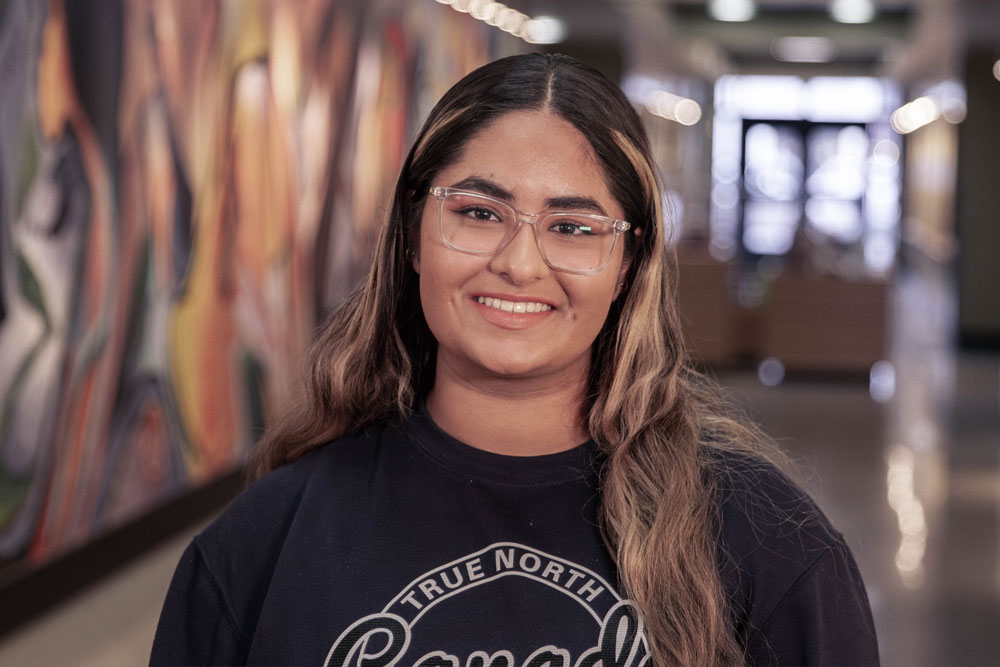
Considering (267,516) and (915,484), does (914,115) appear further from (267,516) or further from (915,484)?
(267,516)

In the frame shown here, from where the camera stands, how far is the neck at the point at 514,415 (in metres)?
1.37

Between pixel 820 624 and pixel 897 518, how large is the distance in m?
4.79

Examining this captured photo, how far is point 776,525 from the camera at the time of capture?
1.24 meters

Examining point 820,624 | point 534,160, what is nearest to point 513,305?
point 534,160

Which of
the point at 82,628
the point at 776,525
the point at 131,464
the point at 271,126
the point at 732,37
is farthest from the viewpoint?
the point at 732,37

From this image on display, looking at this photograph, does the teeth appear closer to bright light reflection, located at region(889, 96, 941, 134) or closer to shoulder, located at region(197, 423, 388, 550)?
shoulder, located at region(197, 423, 388, 550)

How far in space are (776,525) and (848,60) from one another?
18.7 m

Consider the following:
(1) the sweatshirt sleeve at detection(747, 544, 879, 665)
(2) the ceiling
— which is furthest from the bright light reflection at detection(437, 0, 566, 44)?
(1) the sweatshirt sleeve at detection(747, 544, 879, 665)

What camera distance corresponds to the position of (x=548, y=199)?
1297 millimetres

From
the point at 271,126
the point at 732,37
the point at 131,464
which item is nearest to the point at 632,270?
the point at 131,464

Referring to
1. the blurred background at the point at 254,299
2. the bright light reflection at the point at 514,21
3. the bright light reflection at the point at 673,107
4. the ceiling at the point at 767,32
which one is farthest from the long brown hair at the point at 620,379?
the bright light reflection at the point at 673,107

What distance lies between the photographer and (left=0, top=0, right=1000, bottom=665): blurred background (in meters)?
3.89

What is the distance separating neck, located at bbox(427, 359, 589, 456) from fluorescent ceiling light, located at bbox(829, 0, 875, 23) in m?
12.5

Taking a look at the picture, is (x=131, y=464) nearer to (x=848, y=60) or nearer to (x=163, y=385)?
(x=163, y=385)
